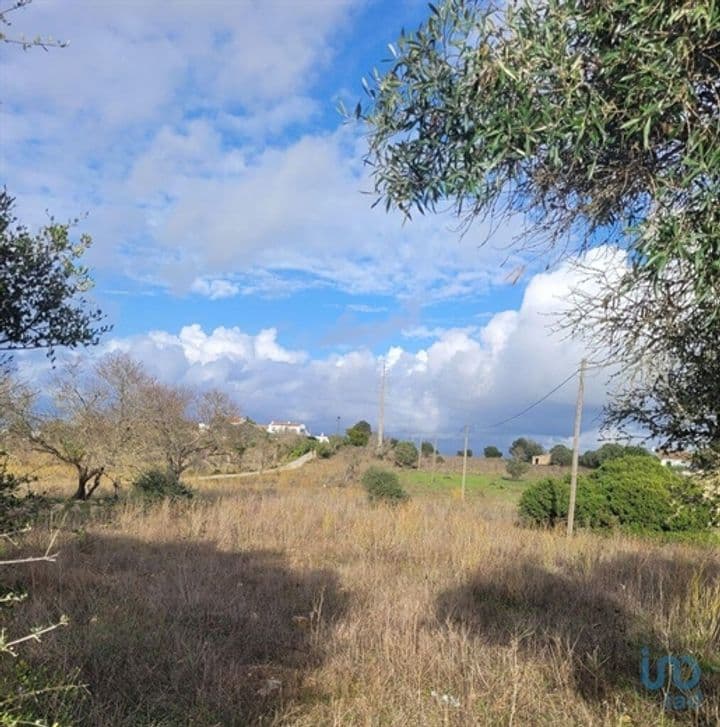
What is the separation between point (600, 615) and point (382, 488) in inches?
469

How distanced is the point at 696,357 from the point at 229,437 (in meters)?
24.6

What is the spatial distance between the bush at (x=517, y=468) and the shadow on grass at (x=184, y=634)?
116 ft

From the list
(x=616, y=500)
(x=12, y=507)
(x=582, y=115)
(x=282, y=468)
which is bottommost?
(x=282, y=468)

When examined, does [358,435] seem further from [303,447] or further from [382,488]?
[382,488]

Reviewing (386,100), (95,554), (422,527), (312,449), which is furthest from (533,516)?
(312,449)

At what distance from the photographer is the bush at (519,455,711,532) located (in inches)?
564

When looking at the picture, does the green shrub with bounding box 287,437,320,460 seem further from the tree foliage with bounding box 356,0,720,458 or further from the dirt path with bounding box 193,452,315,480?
the tree foliage with bounding box 356,0,720,458

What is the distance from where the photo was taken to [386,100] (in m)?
2.89

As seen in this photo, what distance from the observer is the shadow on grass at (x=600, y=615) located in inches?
191

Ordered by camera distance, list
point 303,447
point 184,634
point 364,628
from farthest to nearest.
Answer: point 303,447 < point 364,628 < point 184,634

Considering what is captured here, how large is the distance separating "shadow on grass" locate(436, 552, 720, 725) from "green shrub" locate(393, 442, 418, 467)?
38.6 metres

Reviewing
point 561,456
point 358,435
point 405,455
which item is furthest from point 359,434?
point 561,456

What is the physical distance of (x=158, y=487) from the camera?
14.5 meters

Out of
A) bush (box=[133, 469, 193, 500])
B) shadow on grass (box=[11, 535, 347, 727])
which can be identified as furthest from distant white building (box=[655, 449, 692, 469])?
bush (box=[133, 469, 193, 500])
